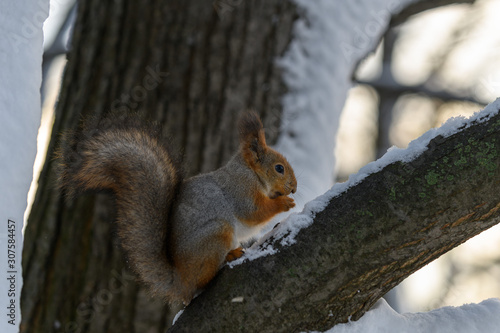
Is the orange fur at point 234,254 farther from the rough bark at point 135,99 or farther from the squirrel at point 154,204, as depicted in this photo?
the rough bark at point 135,99

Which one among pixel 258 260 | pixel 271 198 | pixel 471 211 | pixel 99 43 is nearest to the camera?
pixel 471 211

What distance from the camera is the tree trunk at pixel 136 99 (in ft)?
6.35

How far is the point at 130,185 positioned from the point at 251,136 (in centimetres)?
43

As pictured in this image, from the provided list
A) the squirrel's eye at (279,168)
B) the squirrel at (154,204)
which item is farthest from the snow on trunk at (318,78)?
the squirrel at (154,204)

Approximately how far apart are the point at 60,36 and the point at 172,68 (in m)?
2.61

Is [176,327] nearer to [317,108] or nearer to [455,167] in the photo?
[455,167]

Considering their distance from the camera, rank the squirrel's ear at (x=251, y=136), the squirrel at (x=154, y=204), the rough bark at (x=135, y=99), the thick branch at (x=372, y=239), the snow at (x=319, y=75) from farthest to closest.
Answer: the snow at (x=319, y=75) → the rough bark at (x=135, y=99) → the squirrel's ear at (x=251, y=136) → the squirrel at (x=154, y=204) → the thick branch at (x=372, y=239)

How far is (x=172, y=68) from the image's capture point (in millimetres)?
2049

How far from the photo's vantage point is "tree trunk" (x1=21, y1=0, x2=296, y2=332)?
76.2 inches

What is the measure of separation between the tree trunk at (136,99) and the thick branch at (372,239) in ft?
3.20

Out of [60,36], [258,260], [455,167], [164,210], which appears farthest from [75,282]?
[60,36]

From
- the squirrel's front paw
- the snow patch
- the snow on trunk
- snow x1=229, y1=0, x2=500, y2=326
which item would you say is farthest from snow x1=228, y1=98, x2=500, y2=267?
the snow on trunk

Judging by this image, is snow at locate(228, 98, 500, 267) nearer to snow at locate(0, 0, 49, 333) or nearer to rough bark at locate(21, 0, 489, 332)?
snow at locate(0, 0, 49, 333)

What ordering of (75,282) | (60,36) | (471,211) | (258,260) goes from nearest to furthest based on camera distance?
(471,211), (258,260), (75,282), (60,36)
